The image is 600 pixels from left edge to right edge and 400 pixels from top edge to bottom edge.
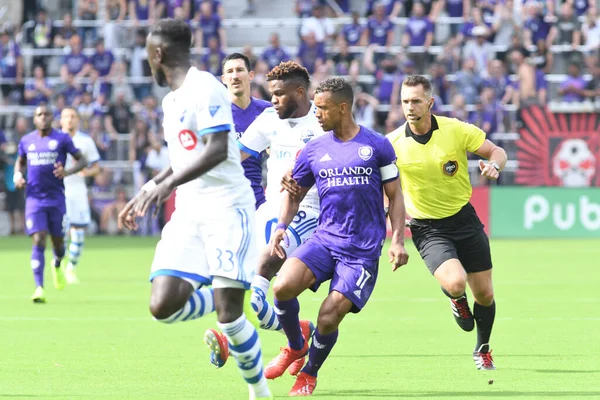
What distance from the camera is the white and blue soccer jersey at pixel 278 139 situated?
9773 millimetres

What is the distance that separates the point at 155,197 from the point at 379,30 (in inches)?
992

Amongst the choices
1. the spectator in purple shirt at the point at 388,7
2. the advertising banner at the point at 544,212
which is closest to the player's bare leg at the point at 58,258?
the advertising banner at the point at 544,212

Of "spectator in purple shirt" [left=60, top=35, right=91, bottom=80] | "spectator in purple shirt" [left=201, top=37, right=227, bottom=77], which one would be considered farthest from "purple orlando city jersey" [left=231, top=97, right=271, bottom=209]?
"spectator in purple shirt" [left=60, top=35, right=91, bottom=80]

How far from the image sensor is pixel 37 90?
31.3m

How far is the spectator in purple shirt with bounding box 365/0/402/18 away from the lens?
31.9 meters

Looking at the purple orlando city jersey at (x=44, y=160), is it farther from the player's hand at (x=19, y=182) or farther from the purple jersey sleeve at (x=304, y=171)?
the purple jersey sleeve at (x=304, y=171)

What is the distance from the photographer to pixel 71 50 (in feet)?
105

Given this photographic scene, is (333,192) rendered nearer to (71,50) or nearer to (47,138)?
(47,138)

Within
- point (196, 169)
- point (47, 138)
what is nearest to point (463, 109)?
point (47, 138)

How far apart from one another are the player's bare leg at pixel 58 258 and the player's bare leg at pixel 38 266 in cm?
57

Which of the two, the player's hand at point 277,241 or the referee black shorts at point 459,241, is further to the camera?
the referee black shorts at point 459,241

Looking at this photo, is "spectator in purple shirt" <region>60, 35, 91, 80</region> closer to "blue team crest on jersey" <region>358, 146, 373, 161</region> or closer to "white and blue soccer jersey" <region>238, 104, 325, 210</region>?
"white and blue soccer jersey" <region>238, 104, 325, 210</region>

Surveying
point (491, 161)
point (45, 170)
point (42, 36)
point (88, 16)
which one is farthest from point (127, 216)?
point (88, 16)

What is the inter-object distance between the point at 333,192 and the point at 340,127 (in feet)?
1.55
